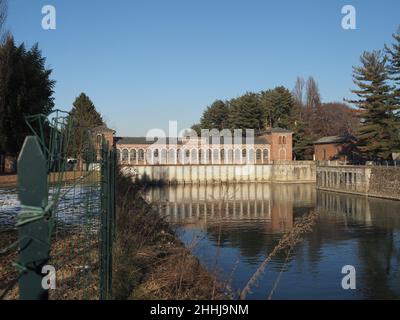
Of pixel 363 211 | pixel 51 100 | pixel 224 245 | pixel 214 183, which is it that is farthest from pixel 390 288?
pixel 214 183

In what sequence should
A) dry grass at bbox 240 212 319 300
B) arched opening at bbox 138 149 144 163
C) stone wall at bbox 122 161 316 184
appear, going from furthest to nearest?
arched opening at bbox 138 149 144 163, stone wall at bbox 122 161 316 184, dry grass at bbox 240 212 319 300

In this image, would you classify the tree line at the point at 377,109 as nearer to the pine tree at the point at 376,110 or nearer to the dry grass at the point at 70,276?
the pine tree at the point at 376,110

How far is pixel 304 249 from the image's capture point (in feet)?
56.5

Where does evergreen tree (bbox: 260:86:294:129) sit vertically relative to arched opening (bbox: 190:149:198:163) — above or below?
above

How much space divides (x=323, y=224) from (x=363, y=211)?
24.6 feet

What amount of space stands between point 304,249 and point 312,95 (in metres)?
67.0

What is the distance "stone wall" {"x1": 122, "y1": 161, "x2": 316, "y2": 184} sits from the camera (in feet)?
207

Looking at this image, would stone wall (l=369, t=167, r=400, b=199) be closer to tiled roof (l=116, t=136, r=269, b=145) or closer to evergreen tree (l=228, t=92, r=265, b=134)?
tiled roof (l=116, t=136, r=269, b=145)

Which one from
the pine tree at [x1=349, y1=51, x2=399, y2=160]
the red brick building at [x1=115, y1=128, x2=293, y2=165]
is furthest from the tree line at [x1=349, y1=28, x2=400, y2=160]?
the red brick building at [x1=115, y1=128, x2=293, y2=165]

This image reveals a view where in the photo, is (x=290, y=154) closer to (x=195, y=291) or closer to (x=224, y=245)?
(x=224, y=245)

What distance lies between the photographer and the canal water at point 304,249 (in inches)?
463

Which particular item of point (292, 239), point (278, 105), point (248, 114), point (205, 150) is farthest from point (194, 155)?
point (292, 239)

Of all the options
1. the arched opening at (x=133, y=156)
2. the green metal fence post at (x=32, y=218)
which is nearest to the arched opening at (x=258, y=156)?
the arched opening at (x=133, y=156)

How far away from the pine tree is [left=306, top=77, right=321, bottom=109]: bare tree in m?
36.4
